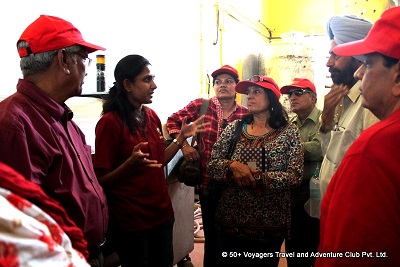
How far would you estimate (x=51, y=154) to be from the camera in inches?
48.2

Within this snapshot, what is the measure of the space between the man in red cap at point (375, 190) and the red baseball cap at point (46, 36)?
117 cm

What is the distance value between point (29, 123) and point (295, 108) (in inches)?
85.0

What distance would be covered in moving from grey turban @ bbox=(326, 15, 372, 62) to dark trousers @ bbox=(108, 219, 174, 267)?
1433mm

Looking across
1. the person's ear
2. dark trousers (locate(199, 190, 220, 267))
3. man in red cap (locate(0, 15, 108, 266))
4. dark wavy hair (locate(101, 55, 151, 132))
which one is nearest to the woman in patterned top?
dark trousers (locate(199, 190, 220, 267))

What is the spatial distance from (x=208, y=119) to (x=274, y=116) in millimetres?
776

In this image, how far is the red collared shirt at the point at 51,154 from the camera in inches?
44.5

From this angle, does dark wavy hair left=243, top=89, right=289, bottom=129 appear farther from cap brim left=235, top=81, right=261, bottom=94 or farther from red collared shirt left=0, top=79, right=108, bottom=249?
red collared shirt left=0, top=79, right=108, bottom=249

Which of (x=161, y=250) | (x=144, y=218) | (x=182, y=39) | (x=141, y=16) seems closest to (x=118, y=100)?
(x=144, y=218)

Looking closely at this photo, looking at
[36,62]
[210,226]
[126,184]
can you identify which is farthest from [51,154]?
[210,226]

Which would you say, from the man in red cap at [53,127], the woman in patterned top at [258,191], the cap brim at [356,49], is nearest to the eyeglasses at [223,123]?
the woman in patterned top at [258,191]

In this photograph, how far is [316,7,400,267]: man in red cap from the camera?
2.93 ft

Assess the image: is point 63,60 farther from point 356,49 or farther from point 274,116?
point 274,116

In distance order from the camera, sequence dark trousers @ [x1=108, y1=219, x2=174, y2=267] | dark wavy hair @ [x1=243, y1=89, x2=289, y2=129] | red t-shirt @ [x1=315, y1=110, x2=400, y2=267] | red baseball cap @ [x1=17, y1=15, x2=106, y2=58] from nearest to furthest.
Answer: red t-shirt @ [x1=315, y1=110, x2=400, y2=267], red baseball cap @ [x1=17, y1=15, x2=106, y2=58], dark trousers @ [x1=108, y1=219, x2=174, y2=267], dark wavy hair @ [x1=243, y1=89, x2=289, y2=129]

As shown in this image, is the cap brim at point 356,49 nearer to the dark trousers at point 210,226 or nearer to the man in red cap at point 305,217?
the man in red cap at point 305,217
